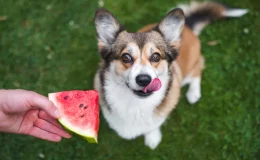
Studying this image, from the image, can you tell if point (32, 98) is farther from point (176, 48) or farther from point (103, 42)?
point (176, 48)

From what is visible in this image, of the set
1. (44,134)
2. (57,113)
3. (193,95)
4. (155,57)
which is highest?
(155,57)

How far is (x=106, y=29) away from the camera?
10.2ft

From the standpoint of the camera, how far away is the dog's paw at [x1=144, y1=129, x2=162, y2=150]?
3754 mm

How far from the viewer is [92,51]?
4.36 metres

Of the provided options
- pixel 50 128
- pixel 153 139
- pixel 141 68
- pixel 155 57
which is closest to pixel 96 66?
pixel 153 139

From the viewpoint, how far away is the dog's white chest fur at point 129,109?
3.08m

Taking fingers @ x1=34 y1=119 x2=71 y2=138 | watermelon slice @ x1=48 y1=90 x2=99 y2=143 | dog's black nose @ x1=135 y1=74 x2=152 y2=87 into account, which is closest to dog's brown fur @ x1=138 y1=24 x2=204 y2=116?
dog's black nose @ x1=135 y1=74 x2=152 y2=87

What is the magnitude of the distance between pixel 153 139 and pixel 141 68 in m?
1.38

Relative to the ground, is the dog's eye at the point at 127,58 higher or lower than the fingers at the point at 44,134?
higher

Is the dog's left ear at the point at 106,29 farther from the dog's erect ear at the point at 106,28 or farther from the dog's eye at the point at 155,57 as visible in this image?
the dog's eye at the point at 155,57

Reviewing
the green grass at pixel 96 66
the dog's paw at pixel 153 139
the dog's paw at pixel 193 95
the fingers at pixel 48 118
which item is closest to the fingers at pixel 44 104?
the fingers at pixel 48 118

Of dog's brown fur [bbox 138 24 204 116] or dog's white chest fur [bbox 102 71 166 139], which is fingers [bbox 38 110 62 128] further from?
dog's brown fur [bbox 138 24 204 116]

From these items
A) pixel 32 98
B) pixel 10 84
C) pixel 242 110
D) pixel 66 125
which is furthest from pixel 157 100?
pixel 10 84

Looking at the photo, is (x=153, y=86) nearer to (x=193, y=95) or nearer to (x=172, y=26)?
(x=172, y=26)
